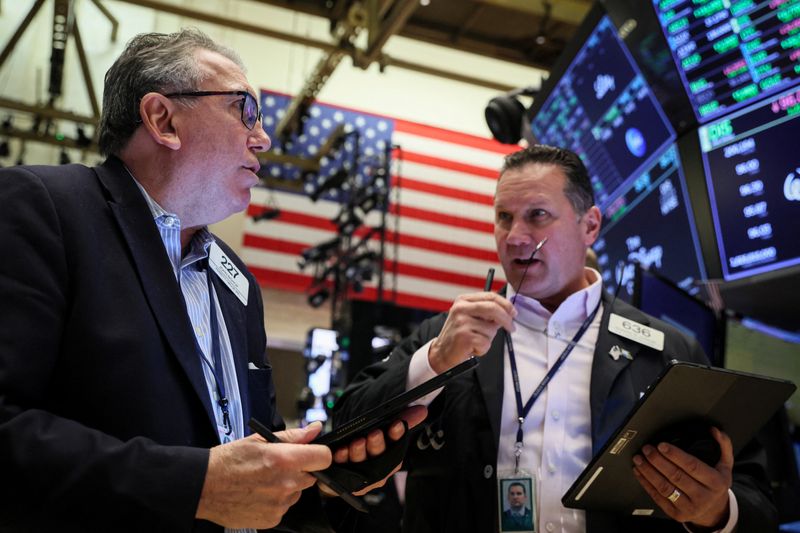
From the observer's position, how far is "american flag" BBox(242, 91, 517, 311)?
11672mm

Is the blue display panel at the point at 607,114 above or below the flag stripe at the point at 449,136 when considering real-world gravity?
below

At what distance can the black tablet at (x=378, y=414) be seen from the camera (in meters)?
1.63

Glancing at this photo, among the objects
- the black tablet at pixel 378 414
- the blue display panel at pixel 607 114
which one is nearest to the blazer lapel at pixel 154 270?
the black tablet at pixel 378 414

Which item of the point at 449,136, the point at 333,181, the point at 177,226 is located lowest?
the point at 177,226

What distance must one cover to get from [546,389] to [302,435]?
1.01 meters

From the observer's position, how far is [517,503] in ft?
7.07

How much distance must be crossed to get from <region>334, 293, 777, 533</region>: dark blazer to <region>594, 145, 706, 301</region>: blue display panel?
4.98 feet

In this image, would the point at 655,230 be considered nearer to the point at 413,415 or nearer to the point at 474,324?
the point at 474,324

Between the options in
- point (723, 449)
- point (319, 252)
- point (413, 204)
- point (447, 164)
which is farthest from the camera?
point (447, 164)

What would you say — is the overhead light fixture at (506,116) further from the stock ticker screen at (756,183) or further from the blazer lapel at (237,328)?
the blazer lapel at (237,328)

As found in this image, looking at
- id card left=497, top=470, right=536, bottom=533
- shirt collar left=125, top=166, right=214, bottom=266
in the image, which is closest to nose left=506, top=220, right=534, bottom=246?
id card left=497, top=470, right=536, bottom=533

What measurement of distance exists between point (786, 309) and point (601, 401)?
1.78 m

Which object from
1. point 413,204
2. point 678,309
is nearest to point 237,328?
point 678,309

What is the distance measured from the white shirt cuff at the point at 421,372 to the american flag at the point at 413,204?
9.24m
